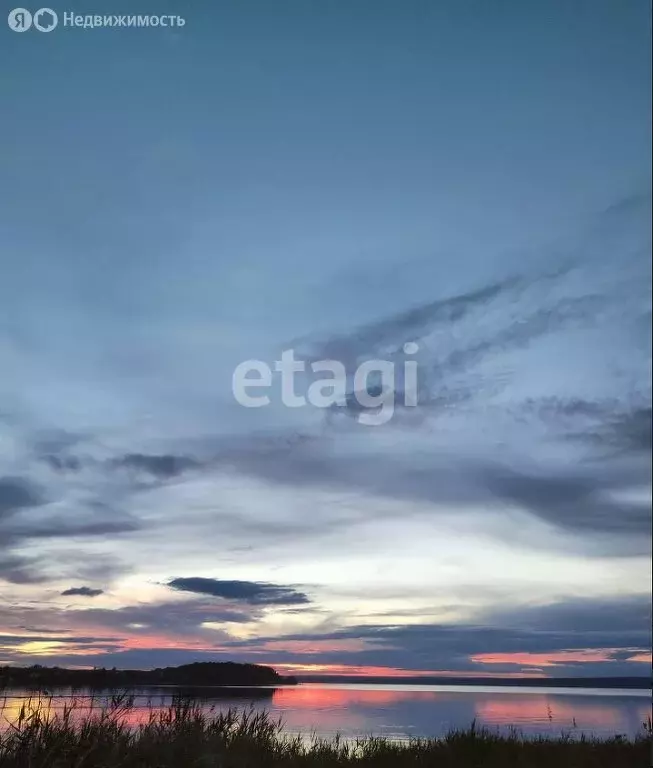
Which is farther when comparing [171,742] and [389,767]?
[389,767]

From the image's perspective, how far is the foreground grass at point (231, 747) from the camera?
1107 centimetres

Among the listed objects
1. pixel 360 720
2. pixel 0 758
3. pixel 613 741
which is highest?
pixel 0 758

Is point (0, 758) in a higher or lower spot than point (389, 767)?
higher

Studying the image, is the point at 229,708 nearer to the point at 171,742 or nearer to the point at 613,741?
the point at 171,742

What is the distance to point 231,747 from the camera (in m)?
13.6

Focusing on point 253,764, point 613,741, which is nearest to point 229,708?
point 253,764

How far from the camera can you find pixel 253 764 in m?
12.8

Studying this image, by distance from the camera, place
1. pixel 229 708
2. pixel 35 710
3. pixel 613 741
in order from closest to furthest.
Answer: pixel 35 710
pixel 229 708
pixel 613 741

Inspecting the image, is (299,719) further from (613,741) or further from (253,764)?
(253,764)

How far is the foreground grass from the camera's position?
11.1 meters

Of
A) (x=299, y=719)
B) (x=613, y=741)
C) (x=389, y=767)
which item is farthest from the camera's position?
(x=299, y=719)

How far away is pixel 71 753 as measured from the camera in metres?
10.6

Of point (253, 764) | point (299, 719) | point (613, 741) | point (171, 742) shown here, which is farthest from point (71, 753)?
point (299, 719)

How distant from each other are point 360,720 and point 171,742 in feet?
86.0
